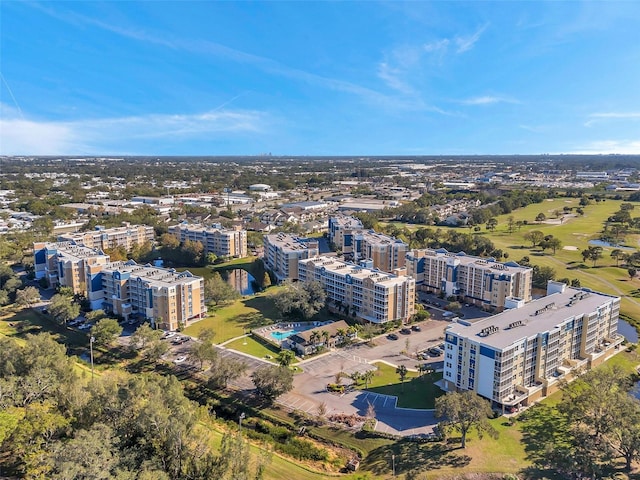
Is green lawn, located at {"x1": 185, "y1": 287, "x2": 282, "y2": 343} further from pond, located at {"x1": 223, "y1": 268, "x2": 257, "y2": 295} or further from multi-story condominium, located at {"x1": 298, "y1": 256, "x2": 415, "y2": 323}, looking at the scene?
multi-story condominium, located at {"x1": 298, "y1": 256, "x2": 415, "y2": 323}

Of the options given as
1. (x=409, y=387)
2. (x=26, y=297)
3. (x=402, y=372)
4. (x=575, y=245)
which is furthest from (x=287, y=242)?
(x=575, y=245)

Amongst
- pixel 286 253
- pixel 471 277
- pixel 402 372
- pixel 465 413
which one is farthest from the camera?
pixel 286 253

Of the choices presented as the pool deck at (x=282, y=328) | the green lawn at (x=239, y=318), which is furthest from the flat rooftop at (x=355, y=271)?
the green lawn at (x=239, y=318)

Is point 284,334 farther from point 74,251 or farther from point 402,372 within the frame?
point 74,251

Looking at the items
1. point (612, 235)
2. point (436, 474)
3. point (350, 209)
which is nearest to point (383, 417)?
point (436, 474)

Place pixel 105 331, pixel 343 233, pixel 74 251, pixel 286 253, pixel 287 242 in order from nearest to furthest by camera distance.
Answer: pixel 105 331
pixel 74 251
pixel 286 253
pixel 287 242
pixel 343 233

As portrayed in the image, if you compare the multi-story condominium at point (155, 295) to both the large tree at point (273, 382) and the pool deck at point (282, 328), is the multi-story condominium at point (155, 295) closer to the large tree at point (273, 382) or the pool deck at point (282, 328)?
the pool deck at point (282, 328)

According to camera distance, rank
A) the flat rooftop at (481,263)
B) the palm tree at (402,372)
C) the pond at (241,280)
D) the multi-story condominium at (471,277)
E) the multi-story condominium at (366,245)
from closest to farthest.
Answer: the palm tree at (402,372) < the multi-story condominium at (471,277) < the flat rooftop at (481,263) < the pond at (241,280) < the multi-story condominium at (366,245)
